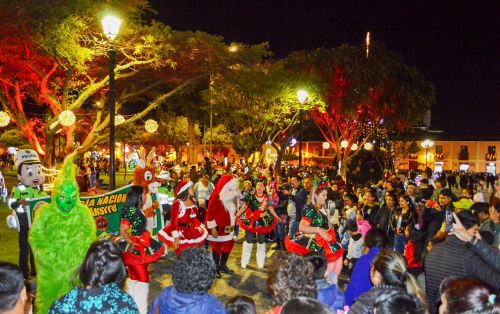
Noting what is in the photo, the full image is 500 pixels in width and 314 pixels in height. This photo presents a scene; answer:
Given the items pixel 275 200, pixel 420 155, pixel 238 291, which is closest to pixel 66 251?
pixel 238 291

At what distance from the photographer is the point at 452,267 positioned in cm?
441

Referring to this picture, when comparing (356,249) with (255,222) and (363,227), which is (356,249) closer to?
(363,227)

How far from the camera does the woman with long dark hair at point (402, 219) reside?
849cm

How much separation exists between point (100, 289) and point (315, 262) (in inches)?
79.3

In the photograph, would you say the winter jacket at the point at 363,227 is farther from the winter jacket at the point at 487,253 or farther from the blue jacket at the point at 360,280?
the winter jacket at the point at 487,253

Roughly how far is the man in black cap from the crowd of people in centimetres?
2

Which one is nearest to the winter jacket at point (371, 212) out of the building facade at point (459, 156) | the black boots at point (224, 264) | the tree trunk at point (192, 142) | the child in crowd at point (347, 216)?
the child in crowd at point (347, 216)

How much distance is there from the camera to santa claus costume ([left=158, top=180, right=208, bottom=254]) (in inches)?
286

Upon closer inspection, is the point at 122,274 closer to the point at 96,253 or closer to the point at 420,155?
the point at 96,253

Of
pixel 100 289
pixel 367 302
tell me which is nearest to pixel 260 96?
pixel 367 302

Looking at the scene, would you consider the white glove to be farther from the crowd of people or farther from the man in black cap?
the man in black cap

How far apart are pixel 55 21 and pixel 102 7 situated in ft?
5.19

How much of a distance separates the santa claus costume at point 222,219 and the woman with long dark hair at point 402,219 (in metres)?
3.18

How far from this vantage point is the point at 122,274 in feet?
10.9
